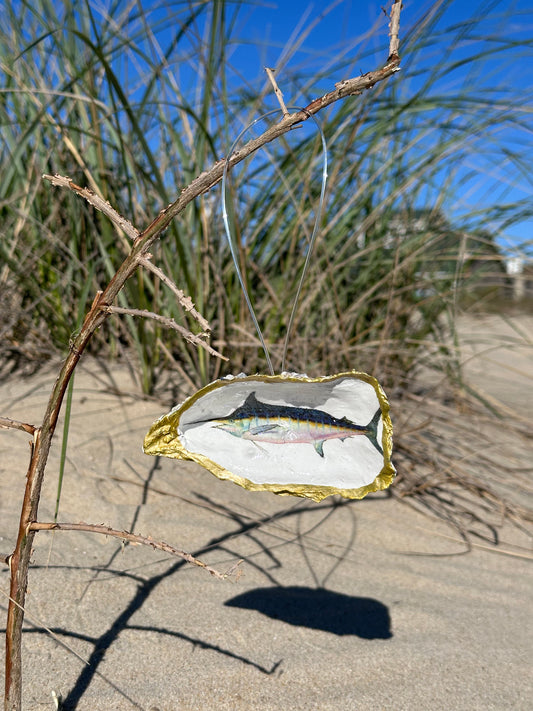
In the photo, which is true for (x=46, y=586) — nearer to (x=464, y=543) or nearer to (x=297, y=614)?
(x=297, y=614)

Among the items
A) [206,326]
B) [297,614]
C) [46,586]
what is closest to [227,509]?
[297,614]

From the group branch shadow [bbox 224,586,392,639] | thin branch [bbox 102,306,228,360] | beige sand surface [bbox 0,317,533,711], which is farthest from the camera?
branch shadow [bbox 224,586,392,639]

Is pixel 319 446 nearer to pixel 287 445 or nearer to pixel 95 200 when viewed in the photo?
pixel 287 445

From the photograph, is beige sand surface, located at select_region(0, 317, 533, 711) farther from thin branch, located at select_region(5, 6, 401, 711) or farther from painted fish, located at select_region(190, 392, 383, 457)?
painted fish, located at select_region(190, 392, 383, 457)

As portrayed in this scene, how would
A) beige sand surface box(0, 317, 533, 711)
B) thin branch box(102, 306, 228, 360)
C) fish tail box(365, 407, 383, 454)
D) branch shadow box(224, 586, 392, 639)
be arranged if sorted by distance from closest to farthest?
1. thin branch box(102, 306, 228, 360)
2. fish tail box(365, 407, 383, 454)
3. beige sand surface box(0, 317, 533, 711)
4. branch shadow box(224, 586, 392, 639)

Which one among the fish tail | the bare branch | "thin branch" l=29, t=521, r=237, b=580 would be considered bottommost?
"thin branch" l=29, t=521, r=237, b=580

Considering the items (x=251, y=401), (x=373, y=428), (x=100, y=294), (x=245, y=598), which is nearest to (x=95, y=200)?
(x=100, y=294)

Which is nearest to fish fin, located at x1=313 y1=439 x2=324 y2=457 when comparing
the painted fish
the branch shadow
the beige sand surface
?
the painted fish
